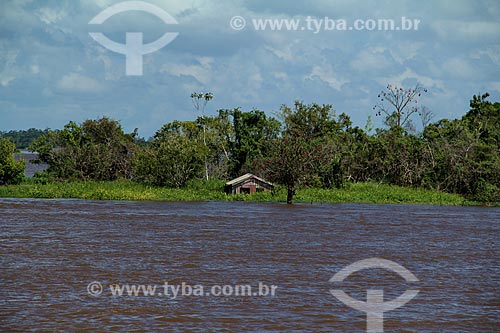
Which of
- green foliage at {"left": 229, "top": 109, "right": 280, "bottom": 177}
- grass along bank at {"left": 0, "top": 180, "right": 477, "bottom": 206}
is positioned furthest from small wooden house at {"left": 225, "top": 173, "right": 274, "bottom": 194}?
green foliage at {"left": 229, "top": 109, "right": 280, "bottom": 177}

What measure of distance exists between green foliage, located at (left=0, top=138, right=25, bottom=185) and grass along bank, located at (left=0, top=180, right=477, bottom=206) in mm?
2056

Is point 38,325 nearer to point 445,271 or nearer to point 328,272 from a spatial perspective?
point 328,272

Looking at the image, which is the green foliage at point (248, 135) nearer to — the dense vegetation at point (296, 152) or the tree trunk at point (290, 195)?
the dense vegetation at point (296, 152)

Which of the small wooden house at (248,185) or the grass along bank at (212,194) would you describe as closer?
the grass along bank at (212,194)

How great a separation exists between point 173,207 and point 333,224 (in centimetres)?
1261

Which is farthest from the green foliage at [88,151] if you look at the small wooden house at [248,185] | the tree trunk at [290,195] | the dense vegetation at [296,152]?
the tree trunk at [290,195]

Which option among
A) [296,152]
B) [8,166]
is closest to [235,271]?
[296,152]

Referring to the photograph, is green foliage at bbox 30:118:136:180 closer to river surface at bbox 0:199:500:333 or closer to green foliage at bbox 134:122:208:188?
green foliage at bbox 134:122:208:188

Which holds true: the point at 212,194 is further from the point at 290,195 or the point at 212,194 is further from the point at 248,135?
the point at 248,135

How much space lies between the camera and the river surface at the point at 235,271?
11.9 m

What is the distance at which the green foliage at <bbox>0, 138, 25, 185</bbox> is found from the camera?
51562mm

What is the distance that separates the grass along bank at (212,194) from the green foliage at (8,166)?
2.06 metres

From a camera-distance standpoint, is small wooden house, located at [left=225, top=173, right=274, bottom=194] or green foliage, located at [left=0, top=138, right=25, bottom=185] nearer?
small wooden house, located at [left=225, top=173, right=274, bottom=194]

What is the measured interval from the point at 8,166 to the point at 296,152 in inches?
866
